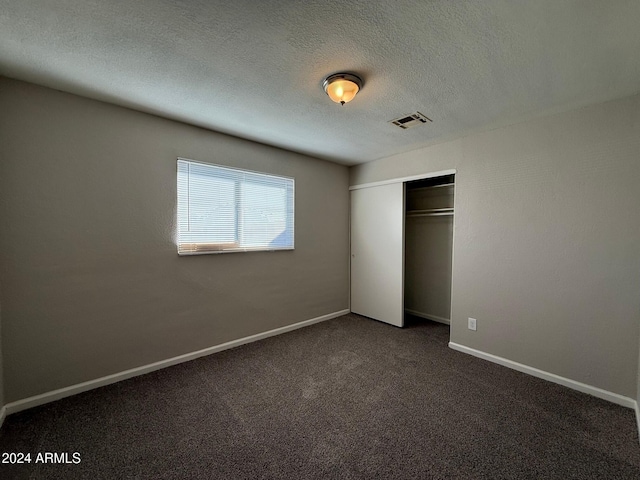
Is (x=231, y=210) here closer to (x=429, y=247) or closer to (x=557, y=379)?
(x=429, y=247)

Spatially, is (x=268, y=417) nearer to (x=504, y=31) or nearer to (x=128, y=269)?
(x=128, y=269)

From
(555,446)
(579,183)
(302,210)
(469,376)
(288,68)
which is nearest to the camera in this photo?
(555,446)

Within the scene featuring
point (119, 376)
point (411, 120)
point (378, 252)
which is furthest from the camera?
point (378, 252)

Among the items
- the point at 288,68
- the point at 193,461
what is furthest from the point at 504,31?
the point at 193,461

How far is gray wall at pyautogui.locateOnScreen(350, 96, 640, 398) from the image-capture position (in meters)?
2.03

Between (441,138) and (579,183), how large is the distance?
127 cm

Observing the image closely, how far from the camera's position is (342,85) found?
178 cm

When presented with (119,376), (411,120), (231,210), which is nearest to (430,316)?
(411,120)

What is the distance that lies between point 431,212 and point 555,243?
5.51 feet

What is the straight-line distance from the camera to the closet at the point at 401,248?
363 cm

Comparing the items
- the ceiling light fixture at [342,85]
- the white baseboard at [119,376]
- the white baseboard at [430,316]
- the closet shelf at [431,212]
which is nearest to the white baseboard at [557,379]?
the white baseboard at [430,316]

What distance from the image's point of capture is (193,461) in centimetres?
150

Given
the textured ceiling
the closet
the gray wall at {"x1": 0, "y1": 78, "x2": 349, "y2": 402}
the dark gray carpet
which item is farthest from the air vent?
the dark gray carpet

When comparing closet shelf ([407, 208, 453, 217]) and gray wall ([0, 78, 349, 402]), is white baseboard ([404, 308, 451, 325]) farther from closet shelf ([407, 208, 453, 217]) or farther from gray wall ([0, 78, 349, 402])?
gray wall ([0, 78, 349, 402])
